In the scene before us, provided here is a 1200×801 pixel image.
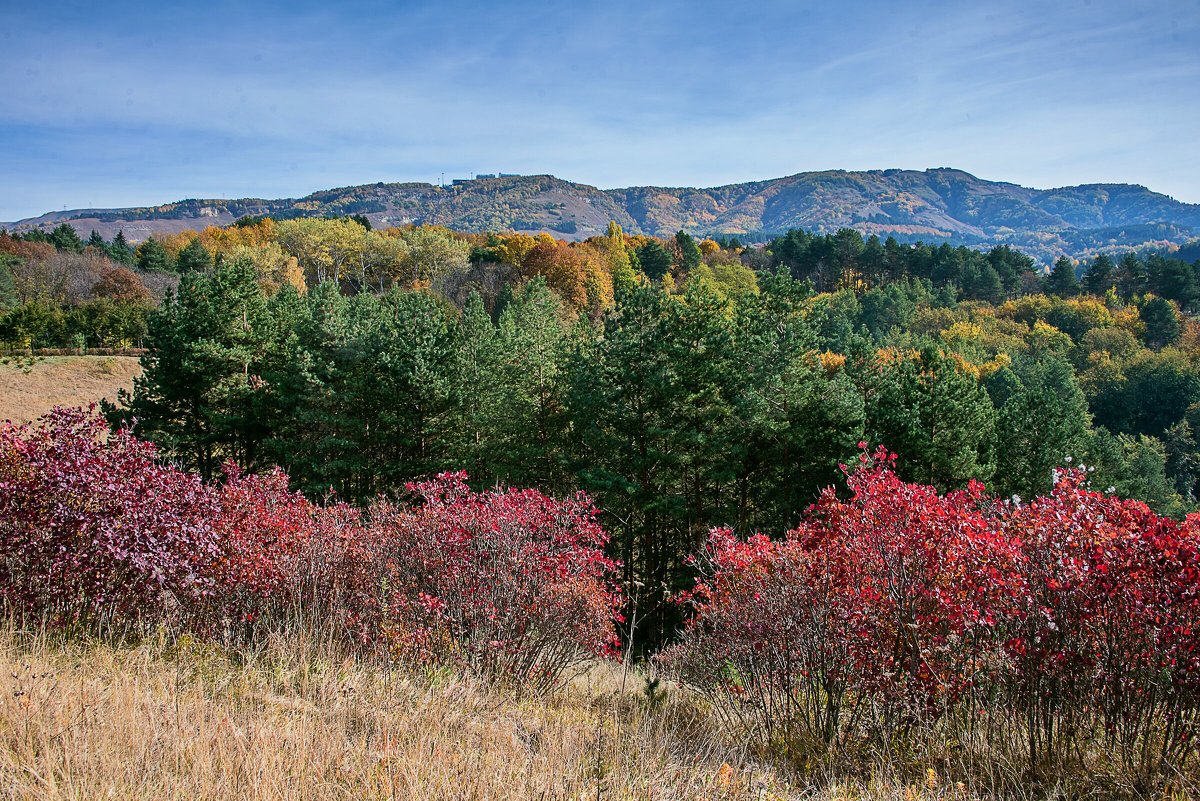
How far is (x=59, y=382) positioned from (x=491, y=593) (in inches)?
1656

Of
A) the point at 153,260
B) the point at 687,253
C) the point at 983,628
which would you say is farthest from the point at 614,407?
the point at 687,253

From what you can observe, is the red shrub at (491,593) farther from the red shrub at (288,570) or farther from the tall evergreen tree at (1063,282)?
the tall evergreen tree at (1063,282)

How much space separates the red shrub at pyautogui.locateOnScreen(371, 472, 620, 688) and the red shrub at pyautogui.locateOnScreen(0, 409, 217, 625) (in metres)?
1.82

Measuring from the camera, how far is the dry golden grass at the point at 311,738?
3.33m

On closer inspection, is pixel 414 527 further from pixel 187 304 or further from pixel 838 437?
pixel 187 304

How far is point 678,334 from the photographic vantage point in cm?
1900

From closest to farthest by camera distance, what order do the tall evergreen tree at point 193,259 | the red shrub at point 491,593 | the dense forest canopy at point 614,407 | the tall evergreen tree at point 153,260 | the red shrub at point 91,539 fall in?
1. the red shrub at point 91,539
2. the red shrub at point 491,593
3. the dense forest canopy at point 614,407
4. the tall evergreen tree at point 193,259
5. the tall evergreen tree at point 153,260

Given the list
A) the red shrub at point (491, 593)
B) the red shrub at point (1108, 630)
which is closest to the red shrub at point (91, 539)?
the red shrub at point (491, 593)

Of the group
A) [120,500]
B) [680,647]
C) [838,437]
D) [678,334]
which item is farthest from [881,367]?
[120,500]

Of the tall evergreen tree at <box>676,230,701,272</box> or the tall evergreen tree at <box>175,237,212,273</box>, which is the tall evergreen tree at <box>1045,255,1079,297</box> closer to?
the tall evergreen tree at <box>676,230,701,272</box>

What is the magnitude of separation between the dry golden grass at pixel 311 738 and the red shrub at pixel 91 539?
57 centimetres

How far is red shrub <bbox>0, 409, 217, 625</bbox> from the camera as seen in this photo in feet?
18.9

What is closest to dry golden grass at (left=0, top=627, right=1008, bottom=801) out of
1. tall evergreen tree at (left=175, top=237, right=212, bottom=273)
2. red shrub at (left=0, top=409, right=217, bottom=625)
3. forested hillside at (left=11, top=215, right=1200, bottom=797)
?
forested hillside at (left=11, top=215, right=1200, bottom=797)

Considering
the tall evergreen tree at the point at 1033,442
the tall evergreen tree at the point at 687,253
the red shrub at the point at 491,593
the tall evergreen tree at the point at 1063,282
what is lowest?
the tall evergreen tree at the point at 1033,442
